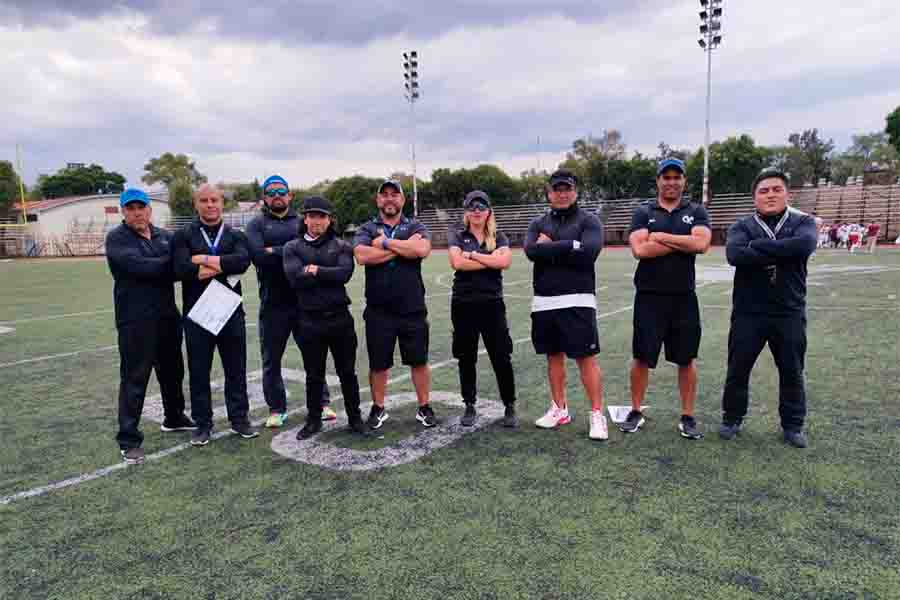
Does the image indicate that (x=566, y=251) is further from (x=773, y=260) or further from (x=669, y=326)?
(x=773, y=260)

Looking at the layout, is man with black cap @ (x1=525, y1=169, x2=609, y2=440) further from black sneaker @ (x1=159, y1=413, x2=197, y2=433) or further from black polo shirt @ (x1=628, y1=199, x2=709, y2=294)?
black sneaker @ (x1=159, y1=413, x2=197, y2=433)

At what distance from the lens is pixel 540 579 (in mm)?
2684

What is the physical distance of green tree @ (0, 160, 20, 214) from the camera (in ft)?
177

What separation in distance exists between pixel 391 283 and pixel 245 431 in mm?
1606

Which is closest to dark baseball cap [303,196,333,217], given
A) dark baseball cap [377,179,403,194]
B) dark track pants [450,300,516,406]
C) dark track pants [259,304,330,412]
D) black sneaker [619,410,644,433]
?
dark baseball cap [377,179,403,194]

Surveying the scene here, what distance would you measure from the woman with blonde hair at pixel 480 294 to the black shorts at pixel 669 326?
3.35ft

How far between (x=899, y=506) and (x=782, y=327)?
1.32 m

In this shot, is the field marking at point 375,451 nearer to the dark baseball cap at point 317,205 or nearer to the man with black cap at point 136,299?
the man with black cap at point 136,299

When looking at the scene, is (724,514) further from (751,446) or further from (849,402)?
(849,402)

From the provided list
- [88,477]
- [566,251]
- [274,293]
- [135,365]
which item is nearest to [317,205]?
[274,293]

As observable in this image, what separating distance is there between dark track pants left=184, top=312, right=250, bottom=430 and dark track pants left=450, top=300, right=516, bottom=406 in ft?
5.55

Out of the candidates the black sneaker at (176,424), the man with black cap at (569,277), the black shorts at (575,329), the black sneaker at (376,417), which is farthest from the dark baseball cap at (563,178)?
the black sneaker at (176,424)

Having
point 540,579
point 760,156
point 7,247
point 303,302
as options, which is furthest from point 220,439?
point 7,247

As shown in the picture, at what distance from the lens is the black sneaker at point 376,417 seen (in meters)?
4.82
